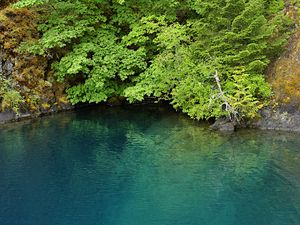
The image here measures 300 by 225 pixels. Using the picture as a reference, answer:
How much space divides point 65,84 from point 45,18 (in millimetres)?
3657

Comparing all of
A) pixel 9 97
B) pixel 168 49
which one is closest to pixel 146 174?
pixel 168 49

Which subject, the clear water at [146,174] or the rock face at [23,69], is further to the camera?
the rock face at [23,69]

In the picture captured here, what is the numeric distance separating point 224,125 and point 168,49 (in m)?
5.02

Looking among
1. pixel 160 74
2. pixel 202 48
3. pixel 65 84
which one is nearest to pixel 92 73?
pixel 65 84

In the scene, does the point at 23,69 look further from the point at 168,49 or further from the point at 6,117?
the point at 168,49

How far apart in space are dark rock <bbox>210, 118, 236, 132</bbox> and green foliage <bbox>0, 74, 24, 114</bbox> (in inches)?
379

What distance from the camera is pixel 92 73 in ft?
71.4

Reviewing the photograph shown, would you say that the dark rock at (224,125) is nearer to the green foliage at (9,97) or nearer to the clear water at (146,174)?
the clear water at (146,174)

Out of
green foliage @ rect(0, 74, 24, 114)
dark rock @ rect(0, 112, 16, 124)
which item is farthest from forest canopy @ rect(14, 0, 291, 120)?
dark rock @ rect(0, 112, 16, 124)

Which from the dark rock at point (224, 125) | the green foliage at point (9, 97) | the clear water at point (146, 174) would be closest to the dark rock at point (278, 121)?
the clear water at point (146, 174)

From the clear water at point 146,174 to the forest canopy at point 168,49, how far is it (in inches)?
65.7

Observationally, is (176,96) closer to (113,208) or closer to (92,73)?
(92,73)

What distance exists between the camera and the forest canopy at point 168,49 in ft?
61.2

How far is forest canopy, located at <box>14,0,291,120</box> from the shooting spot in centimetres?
1866
